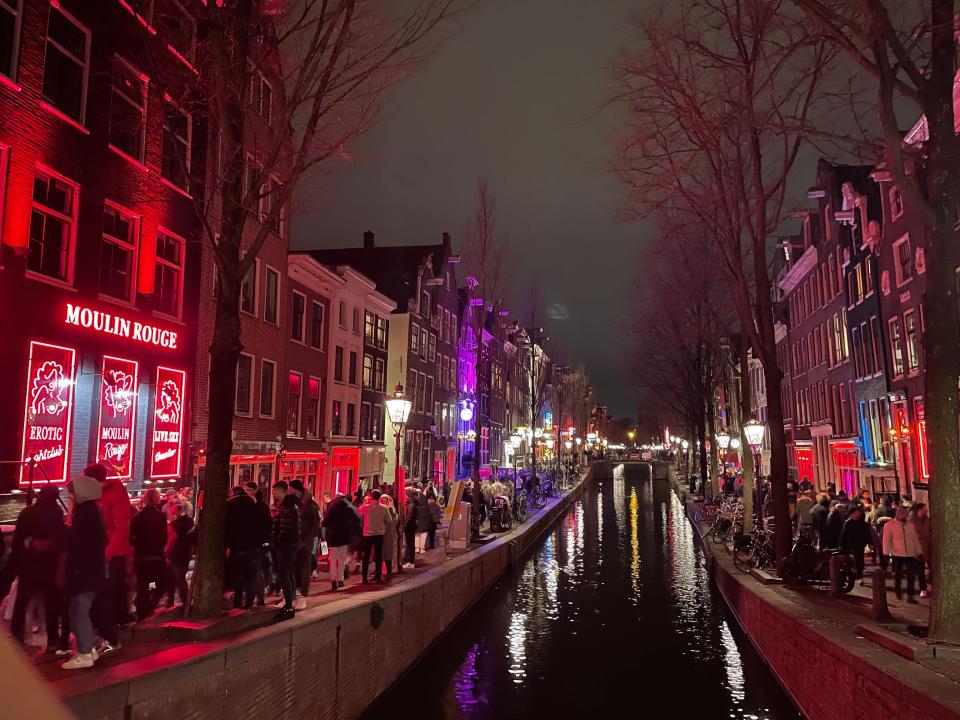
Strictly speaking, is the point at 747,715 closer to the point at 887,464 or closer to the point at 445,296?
the point at 887,464

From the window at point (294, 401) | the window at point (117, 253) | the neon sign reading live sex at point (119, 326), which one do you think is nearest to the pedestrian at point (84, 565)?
the neon sign reading live sex at point (119, 326)

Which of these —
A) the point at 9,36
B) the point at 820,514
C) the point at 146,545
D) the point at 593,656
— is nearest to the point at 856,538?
the point at 820,514

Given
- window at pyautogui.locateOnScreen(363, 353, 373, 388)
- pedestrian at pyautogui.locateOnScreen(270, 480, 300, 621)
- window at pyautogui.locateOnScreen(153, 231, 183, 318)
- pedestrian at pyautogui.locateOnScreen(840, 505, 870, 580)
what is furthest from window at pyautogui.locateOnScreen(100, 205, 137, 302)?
window at pyautogui.locateOnScreen(363, 353, 373, 388)

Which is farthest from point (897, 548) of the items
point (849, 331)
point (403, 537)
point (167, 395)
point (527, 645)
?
point (849, 331)

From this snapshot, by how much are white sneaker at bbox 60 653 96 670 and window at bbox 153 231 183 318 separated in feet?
41.3

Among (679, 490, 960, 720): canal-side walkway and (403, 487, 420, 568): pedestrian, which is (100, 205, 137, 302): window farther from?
(679, 490, 960, 720): canal-side walkway

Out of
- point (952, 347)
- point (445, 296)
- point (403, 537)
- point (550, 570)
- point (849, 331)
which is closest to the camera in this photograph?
point (952, 347)

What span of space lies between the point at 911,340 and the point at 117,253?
1048 inches

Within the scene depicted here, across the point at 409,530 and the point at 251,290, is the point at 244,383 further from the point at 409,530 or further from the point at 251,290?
the point at 409,530

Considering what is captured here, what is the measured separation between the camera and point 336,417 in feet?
103

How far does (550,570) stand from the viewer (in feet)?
75.3

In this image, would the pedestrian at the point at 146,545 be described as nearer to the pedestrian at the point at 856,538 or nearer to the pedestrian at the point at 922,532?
the pedestrian at the point at 922,532

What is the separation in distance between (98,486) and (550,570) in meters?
17.7

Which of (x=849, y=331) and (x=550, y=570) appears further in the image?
(x=849, y=331)
